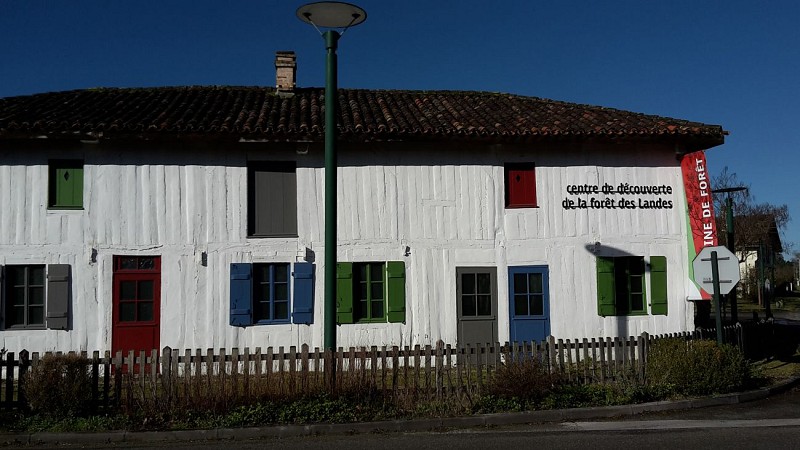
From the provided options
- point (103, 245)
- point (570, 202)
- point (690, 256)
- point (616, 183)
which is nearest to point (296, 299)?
point (103, 245)

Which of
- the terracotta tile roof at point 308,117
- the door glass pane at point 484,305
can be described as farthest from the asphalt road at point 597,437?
the terracotta tile roof at point 308,117

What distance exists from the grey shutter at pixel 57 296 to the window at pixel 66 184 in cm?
133

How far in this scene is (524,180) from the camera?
1509cm

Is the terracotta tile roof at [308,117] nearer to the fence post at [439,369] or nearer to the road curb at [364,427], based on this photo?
the fence post at [439,369]

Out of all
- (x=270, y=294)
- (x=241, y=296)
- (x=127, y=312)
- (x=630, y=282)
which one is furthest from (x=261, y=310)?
(x=630, y=282)

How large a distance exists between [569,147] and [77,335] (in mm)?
11566

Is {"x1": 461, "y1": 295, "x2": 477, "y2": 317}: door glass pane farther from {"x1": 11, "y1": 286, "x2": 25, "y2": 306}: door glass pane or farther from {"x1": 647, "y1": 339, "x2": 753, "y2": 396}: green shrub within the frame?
{"x1": 11, "y1": 286, "x2": 25, "y2": 306}: door glass pane

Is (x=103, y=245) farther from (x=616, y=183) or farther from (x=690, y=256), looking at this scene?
(x=690, y=256)

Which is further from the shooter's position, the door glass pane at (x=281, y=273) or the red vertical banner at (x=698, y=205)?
the red vertical banner at (x=698, y=205)

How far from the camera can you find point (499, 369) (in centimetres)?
979

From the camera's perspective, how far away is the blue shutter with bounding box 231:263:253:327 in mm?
13844

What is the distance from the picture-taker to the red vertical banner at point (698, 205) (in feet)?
47.7

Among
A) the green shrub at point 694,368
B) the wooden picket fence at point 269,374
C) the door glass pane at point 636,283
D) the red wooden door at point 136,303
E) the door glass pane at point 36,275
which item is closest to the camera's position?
the wooden picket fence at point 269,374

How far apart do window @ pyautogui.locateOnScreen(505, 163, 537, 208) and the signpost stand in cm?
441
